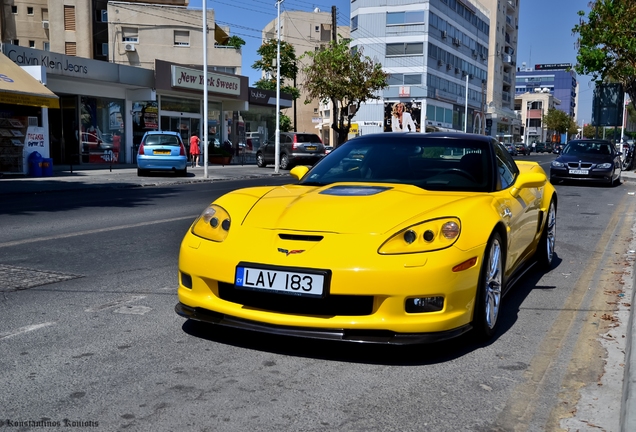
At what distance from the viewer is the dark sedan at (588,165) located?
19.5 meters

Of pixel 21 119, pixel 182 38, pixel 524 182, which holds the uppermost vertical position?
pixel 182 38

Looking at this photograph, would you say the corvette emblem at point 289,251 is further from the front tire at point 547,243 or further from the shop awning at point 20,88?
the shop awning at point 20,88

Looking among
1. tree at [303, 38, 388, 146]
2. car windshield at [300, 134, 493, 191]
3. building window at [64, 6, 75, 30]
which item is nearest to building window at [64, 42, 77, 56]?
building window at [64, 6, 75, 30]

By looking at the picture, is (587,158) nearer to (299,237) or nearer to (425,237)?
(425,237)

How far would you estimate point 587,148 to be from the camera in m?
20.6

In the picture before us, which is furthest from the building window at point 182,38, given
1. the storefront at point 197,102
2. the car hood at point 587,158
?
the car hood at point 587,158

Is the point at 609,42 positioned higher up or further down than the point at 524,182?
higher up

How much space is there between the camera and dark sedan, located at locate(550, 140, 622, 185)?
19547mm

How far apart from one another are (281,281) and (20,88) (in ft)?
61.7

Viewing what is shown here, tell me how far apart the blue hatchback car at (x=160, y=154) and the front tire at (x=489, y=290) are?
66.5 ft

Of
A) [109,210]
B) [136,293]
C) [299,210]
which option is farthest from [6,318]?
[109,210]

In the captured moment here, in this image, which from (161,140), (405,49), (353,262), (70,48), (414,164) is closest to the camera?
(353,262)

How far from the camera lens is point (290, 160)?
104ft

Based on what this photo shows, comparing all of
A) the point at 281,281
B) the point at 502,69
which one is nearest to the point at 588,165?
the point at 281,281
